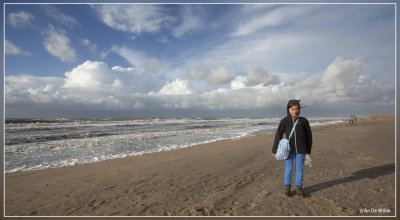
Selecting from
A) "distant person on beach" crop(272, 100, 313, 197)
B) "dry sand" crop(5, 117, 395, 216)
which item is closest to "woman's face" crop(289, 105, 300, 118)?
"distant person on beach" crop(272, 100, 313, 197)

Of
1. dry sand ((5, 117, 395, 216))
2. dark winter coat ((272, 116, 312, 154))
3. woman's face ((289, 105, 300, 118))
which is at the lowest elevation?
dry sand ((5, 117, 395, 216))

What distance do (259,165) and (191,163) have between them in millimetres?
2769

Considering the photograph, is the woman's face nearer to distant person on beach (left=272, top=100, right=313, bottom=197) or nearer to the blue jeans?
distant person on beach (left=272, top=100, right=313, bottom=197)

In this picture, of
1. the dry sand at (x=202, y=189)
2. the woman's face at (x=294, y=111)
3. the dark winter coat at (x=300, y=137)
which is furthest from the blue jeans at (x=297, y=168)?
the woman's face at (x=294, y=111)

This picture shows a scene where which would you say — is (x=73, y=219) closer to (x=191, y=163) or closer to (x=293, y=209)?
(x=293, y=209)

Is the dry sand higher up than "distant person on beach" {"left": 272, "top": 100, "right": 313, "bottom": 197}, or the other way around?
"distant person on beach" {"left": 272, "top": 100, "right": 313, "bottom": 197}

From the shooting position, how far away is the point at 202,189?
19.1 ft

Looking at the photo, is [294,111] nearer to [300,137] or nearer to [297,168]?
[300,137]

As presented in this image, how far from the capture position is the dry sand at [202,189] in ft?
14.9

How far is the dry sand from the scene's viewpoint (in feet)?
14.9

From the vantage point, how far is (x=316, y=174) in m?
6.89

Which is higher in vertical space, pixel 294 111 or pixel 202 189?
pixel 294 111

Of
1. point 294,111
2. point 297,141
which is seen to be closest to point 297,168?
point 297,141

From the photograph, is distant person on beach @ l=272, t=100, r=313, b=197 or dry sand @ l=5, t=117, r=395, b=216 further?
distant person on beach @ l=272, t=100, r=313, b=197
